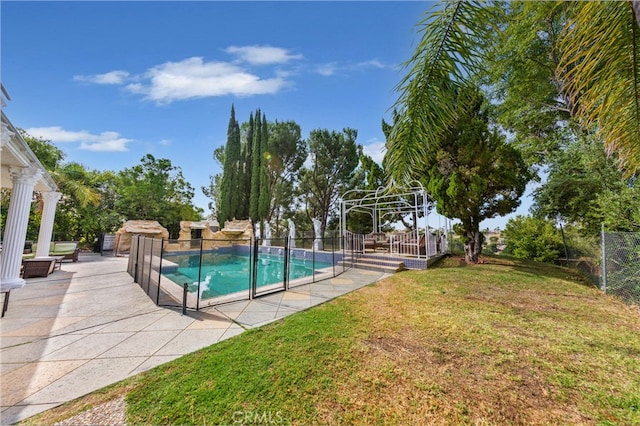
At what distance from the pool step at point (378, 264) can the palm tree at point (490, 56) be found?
7420 millimetres

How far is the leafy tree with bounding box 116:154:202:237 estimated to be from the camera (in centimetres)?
1759

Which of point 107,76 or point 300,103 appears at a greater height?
point 300,103

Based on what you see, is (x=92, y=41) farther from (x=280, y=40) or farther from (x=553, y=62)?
(x=553, y=62)

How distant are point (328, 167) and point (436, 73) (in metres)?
19.1

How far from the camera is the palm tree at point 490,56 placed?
1.30 metres

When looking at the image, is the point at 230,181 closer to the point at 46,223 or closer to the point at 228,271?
the point at 228,271

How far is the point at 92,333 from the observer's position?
334cm

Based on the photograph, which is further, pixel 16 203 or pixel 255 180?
pixel 255 180

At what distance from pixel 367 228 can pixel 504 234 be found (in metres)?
8.86

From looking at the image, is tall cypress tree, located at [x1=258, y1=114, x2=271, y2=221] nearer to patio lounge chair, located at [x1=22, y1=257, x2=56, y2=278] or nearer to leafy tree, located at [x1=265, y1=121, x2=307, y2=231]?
leafy tree, located at [x1=265, y1=121, x2=307, y2=231]

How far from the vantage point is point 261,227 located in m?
20.0

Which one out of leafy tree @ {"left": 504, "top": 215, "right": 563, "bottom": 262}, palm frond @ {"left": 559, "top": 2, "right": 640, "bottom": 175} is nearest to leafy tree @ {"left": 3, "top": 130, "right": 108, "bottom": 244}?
palm frond @ {"left": 559, "top": 2, "right": 640, "bottom": 175}

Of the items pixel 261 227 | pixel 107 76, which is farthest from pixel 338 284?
pixel 261 227

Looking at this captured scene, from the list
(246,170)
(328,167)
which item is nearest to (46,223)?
(246,170)
